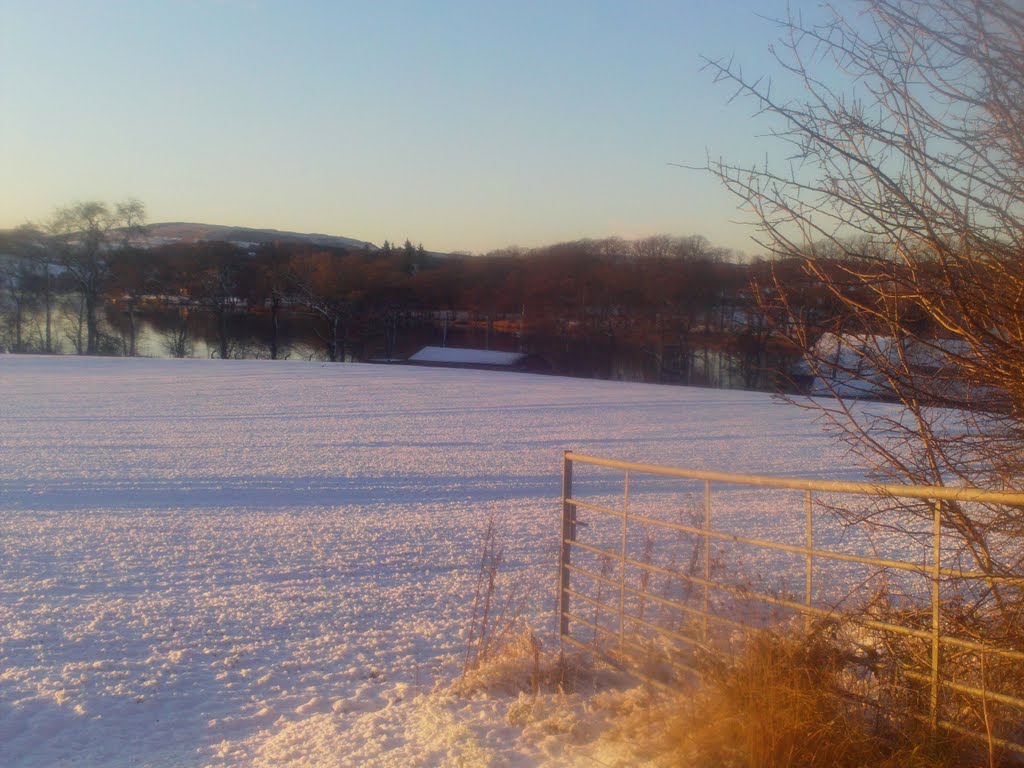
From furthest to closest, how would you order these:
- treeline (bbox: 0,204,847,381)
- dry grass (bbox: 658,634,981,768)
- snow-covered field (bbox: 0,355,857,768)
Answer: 1. treeline (bbox: 0,204,847,381)
2. snow-covered field (bbox: 0,355,857,768)
3. dry grass (bbox: 658,634,981,768)

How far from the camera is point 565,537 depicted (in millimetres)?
5191

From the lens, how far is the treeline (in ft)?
186

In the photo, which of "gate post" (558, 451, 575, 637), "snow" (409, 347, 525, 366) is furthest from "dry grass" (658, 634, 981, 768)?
"snow" (409, 347, 525, 366)

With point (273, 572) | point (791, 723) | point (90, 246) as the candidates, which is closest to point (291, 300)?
point (90, 246)

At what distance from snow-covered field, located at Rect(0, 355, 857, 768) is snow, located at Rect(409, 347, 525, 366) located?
2703 cm

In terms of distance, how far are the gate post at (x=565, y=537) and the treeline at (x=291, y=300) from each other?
4556cm

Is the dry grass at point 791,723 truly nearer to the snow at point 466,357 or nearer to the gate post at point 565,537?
the gate post at point 565,537

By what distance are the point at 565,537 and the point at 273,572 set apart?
3.45 m

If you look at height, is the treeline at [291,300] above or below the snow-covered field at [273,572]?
above

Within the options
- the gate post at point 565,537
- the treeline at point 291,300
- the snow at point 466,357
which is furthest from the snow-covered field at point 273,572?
the treeline at point 291,300

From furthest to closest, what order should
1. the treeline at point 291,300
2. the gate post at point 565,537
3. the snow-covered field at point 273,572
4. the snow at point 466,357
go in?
the treeline at point 291,300, the snow at point 466,357, the gate post at point 565,537, the snow-covered field at point 273,572

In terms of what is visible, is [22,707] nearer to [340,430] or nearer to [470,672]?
[470,672]

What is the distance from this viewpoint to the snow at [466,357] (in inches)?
1930

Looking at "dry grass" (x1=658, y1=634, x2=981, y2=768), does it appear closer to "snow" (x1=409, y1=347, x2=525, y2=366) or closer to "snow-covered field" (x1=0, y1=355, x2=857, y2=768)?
"snow-covered field" (x1=0, y1=355, x2=857, y2=768)
